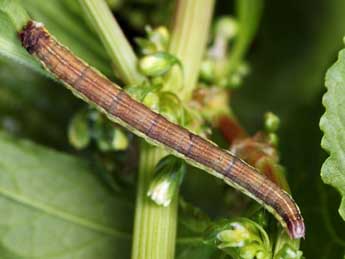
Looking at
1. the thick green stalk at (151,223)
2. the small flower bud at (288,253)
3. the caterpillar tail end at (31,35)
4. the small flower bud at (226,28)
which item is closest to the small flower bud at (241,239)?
the small flower bud at (288,253)

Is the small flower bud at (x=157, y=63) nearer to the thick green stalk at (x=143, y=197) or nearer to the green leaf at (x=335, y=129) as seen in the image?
the thick green stalk at (x=143, y=197)

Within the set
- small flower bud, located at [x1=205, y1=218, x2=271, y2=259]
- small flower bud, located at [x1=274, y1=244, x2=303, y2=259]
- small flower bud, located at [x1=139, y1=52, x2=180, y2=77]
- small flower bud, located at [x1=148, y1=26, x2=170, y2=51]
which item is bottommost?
small flower bud, located at [x1=274, y1=244, x2=303, y2=259]

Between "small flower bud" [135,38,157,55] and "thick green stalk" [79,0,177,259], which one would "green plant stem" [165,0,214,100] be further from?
"thick green stalk" [79,0,177,259]

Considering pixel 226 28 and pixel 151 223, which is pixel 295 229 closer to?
pixel 151 223

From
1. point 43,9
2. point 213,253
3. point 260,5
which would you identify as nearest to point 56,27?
point 43,9

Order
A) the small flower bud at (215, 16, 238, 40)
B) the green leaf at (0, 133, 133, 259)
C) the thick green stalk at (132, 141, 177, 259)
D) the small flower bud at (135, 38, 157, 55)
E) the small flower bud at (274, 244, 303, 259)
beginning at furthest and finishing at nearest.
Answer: the small flower bud at (215, 16, 238, 40) → the green leaf at (0, 133, 133, 259) → the small flower bud at (135, 38, 157, 55) → the thick green stalk at (132, 141, 177, 259) → the small flower bud at (274, 244, 303, 259)

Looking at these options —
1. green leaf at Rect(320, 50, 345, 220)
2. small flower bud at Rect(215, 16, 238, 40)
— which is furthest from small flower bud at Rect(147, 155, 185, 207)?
small flower bud at Rect(215, 16, 238, 40)

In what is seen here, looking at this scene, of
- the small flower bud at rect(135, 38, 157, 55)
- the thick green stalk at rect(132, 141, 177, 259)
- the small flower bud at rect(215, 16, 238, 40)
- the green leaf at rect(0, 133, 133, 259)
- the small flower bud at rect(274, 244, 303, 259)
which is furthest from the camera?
Result: the small flower bud at rect(215, 16, 238, 40)

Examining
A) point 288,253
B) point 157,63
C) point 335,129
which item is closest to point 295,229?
point 288,253
